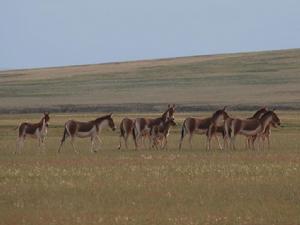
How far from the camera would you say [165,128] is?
33.1 metres

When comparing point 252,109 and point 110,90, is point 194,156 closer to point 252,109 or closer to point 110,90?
point 252,109

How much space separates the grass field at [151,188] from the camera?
14.3 metres

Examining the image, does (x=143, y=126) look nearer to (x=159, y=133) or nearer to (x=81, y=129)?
(x=159, y=133)

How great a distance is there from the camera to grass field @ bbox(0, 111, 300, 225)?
1431 cm

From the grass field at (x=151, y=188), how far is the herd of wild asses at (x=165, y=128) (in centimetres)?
412

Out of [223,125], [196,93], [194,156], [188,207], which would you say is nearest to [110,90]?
[196,93]

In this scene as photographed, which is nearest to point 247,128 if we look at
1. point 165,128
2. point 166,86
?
point 165,128

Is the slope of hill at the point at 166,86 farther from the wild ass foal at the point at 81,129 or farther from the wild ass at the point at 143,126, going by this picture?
the wild ass foal at the point at 81,129

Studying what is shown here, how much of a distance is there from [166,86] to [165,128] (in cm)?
5928

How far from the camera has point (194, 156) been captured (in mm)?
26422

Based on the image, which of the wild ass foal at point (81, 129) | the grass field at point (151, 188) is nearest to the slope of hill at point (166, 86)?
the wild ass foal at point (81, 129)

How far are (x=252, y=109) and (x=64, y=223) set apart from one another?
54407mm

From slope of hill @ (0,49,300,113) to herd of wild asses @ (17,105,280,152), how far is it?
118 feet

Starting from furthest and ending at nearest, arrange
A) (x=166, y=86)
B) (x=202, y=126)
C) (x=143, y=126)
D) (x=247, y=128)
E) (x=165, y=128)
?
(x=166, y=86) < (x=143, y=126) < (x=165, y=128) < (x=202, y=126) < (x=247, y=128)
